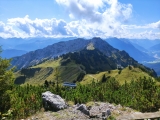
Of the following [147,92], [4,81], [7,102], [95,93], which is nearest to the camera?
[4,81]

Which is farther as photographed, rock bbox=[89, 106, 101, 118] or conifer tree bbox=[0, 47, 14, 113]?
rock bbox=[89, 106, 101, 118]

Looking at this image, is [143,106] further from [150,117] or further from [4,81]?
[150,117]

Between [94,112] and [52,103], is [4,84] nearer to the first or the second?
[52,103]

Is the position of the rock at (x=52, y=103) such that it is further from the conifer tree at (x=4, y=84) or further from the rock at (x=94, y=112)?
the conifer tree at (x=4, y=84)

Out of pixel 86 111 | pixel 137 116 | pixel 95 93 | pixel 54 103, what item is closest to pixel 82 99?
pixel 95 93

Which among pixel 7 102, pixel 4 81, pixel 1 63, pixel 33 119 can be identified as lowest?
pixel 33 119

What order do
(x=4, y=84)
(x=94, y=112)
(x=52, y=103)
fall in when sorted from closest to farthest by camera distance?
(x=4, y=84)
(x=94, y=112)
(x=52, y=103)

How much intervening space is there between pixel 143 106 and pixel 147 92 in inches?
317

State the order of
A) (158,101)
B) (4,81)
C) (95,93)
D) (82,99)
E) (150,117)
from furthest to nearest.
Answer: (95,93), (82,99), (158,101), (4,81), (150,117)

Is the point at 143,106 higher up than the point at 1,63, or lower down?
lower down

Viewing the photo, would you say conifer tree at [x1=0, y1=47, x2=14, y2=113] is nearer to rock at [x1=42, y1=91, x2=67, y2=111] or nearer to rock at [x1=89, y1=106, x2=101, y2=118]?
rock at [x1=42, y1=91, x2=67, y2=111]

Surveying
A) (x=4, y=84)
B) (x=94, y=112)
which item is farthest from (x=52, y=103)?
(x=4, y=84)

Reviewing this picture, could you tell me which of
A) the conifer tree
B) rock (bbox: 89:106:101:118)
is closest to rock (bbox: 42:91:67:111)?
rock (bbox: 89:106:101:118)

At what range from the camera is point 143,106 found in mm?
48750
